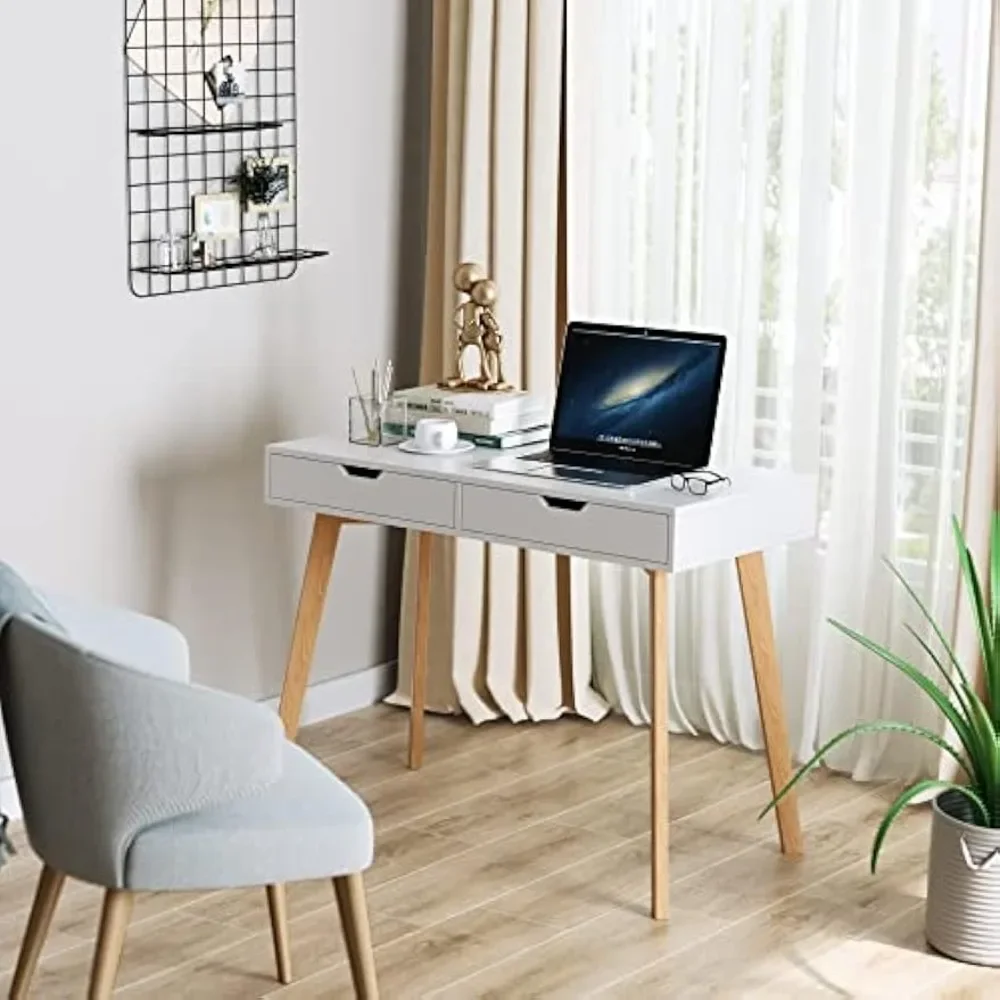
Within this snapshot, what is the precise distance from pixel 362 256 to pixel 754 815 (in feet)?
4.77

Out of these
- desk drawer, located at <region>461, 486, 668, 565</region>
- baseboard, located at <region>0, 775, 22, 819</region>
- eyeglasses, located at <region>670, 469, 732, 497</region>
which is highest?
eyeglasses, located at <region>670, 469, 732, 497</region>

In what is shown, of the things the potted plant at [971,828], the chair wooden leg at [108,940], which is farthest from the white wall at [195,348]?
the potted plant at [971,828]

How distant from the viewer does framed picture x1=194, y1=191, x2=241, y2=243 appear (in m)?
4.30

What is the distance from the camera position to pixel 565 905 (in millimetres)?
3756

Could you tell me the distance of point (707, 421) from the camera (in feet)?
12.7

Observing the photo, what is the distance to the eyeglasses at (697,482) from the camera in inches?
148

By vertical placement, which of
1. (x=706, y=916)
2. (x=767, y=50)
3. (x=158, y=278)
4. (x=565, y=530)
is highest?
(x=767, y=50)

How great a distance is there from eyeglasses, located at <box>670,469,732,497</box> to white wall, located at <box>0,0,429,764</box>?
1.09 m

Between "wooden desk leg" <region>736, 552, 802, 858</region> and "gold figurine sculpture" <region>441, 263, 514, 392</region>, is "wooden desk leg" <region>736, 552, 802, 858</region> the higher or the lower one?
the lower one

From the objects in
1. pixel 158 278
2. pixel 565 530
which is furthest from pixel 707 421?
pixel 158 278

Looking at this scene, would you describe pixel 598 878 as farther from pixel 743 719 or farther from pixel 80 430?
pixel 80 430

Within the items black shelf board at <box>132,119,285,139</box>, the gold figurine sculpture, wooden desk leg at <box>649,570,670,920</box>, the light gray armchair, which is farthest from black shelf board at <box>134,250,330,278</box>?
the light gray armchair

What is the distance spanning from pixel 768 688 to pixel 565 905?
55 centimetres

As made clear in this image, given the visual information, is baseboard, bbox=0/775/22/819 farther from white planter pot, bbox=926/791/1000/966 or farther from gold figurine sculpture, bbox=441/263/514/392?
white planter pot, bbox=926/791/1000/966
